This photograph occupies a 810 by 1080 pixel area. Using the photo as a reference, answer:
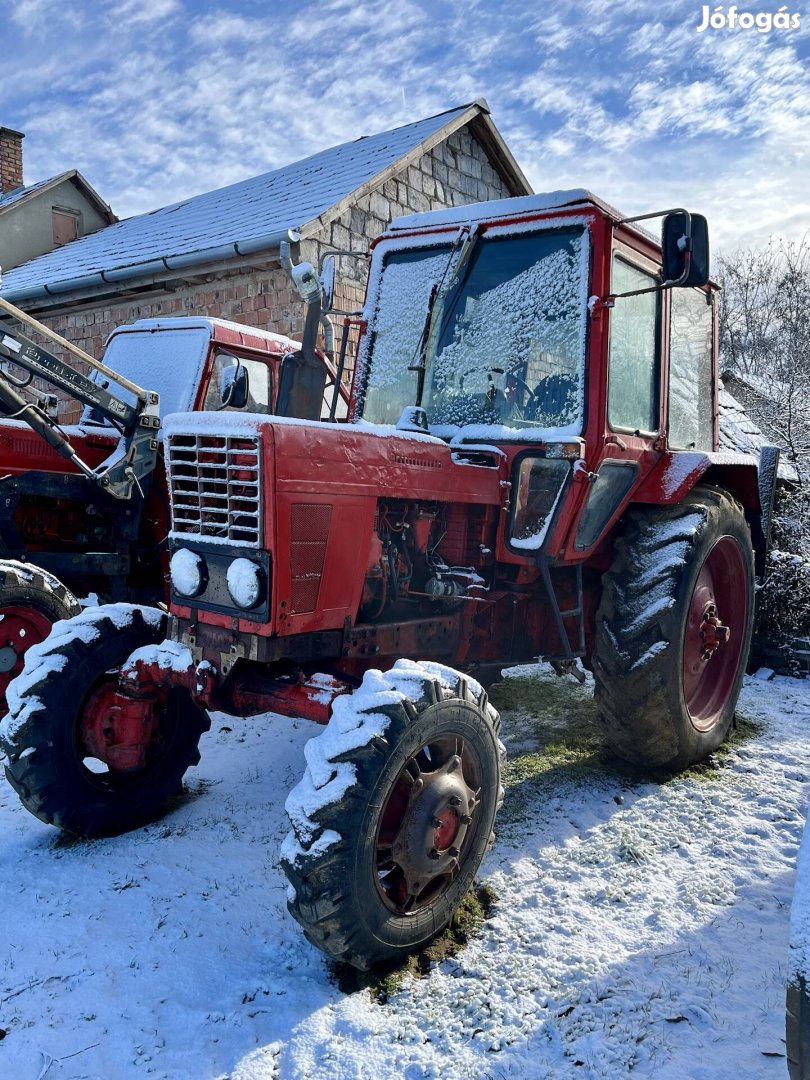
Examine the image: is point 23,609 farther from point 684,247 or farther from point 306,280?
point 684,247

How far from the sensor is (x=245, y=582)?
2.71 metres

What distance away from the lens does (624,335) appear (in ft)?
12.4

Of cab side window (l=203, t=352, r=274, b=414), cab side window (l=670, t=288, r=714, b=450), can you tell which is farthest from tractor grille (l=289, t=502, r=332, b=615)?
cab side window (l=203, t=352, r=274, b=414)

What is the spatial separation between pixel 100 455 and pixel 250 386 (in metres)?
1.16

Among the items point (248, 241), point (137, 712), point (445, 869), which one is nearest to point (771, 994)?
point (445, 869)

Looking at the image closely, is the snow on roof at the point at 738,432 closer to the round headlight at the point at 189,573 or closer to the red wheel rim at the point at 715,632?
the red wheel rim at the point at 715,632

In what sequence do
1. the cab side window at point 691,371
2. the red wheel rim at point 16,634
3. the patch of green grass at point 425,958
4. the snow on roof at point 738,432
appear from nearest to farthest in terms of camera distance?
1. the patch of green grass at point 425,958
2. the cab side window at point 691,371
3. the red wheel rim at point 16,634
4. the snow on roof at point 738,432

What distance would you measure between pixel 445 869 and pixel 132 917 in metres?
1.05

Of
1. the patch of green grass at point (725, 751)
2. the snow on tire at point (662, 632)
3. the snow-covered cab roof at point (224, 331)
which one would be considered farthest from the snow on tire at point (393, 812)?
the snow-covered cab roof at point (224, 331)

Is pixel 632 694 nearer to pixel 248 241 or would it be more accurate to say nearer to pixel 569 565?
pixel 569 565

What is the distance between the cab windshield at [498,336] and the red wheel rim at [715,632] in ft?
4.18

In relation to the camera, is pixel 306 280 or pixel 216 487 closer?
pixel 216 487

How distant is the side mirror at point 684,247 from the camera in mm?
3100

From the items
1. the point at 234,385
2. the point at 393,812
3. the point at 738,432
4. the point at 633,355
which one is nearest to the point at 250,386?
the point at 234,385
